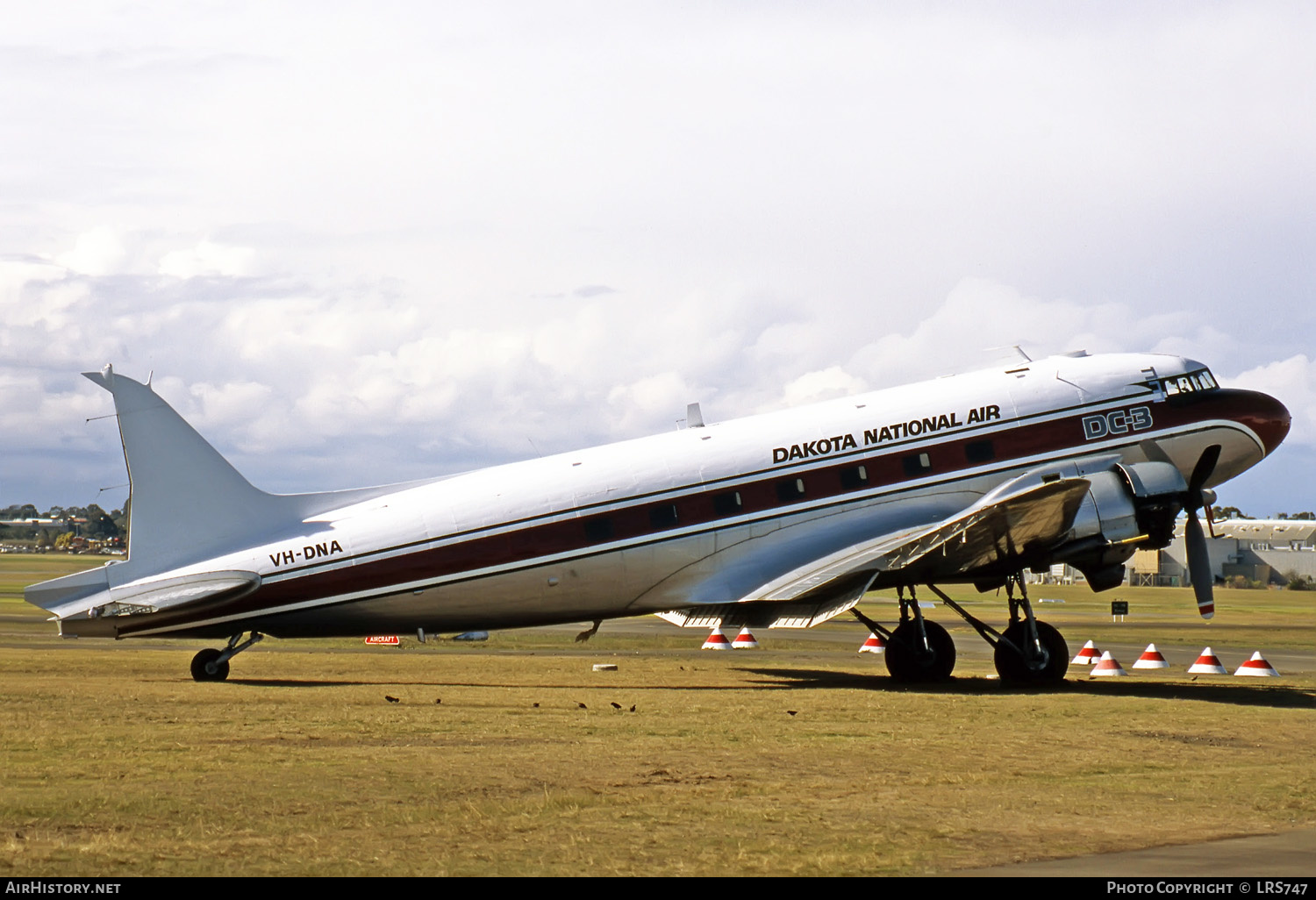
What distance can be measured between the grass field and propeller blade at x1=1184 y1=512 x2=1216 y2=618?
67.3 inches

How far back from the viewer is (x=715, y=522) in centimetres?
2373

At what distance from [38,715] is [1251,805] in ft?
50.7

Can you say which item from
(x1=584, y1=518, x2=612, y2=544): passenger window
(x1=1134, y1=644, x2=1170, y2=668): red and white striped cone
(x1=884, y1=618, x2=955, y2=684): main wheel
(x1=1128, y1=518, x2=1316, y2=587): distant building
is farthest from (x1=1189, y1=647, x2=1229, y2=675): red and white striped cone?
(x1=1128, y1=518, x2=1316, y2=587): distant building

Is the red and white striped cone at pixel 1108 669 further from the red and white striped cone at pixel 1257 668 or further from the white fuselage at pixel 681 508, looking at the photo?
the white fuselage at pixel 681 508

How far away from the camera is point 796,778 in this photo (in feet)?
43.9

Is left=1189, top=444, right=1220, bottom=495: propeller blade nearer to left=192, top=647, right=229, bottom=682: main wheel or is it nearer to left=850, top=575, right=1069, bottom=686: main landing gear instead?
left=850, top=575, right=1069, bottom=686: main landing gear

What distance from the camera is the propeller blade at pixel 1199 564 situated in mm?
23828

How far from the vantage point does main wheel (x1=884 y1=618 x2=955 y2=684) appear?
2450cm

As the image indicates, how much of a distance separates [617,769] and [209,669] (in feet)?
41.9

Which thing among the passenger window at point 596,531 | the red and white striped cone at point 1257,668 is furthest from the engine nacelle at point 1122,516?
the passenger window at point 596,531

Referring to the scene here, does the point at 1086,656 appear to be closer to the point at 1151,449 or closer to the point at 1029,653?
the point at 1029,653

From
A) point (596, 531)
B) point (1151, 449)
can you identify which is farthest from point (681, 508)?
point (1151, 449)
